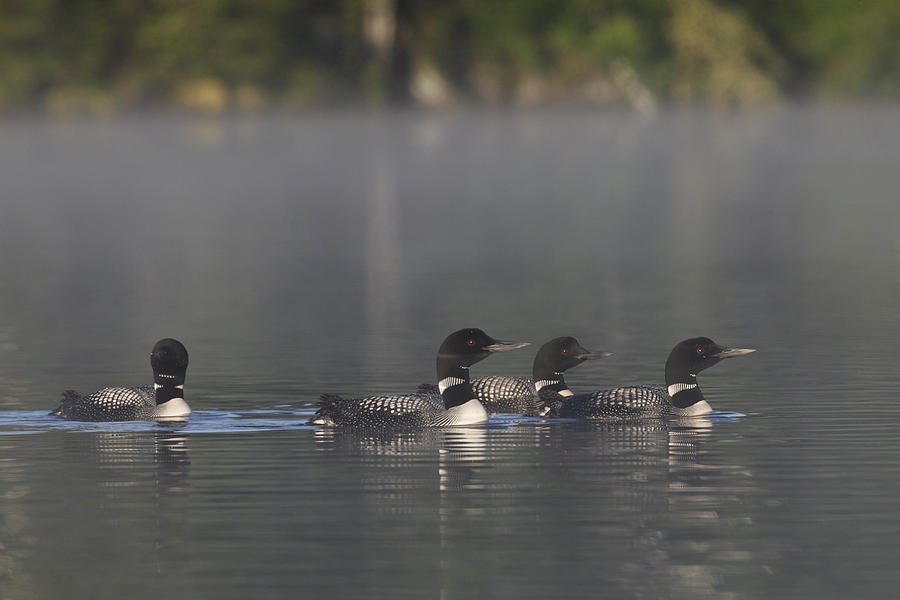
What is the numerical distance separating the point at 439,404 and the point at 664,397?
164 centimetres

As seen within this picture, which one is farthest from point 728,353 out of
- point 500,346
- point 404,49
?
point 404,49

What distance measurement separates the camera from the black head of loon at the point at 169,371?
17.4 m

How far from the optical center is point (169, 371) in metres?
17.5

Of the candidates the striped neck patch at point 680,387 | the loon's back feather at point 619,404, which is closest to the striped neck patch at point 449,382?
the loon's back feather at point 619,404

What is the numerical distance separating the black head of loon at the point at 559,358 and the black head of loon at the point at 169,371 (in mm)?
2790

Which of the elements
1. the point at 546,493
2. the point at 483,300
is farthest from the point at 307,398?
the point at 483,300

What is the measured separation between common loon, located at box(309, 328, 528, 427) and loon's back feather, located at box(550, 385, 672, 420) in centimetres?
66

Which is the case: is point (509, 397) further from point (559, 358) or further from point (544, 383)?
point (559, 358)

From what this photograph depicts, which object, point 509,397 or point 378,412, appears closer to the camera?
point 378,412

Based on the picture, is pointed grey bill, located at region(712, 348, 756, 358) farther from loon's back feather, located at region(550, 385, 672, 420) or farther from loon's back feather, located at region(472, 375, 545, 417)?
loon's back feather, located at region(472, 375, 545, 417)

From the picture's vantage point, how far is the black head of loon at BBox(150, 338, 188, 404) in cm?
1744

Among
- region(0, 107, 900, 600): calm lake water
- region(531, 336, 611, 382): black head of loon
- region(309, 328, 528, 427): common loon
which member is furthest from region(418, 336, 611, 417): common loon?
region(309, 328, 528, 427): common loon

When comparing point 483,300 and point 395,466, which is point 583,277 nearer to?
point 483,300

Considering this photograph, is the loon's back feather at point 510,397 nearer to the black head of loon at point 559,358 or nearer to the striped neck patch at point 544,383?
the striped neck patch at point 544,383
